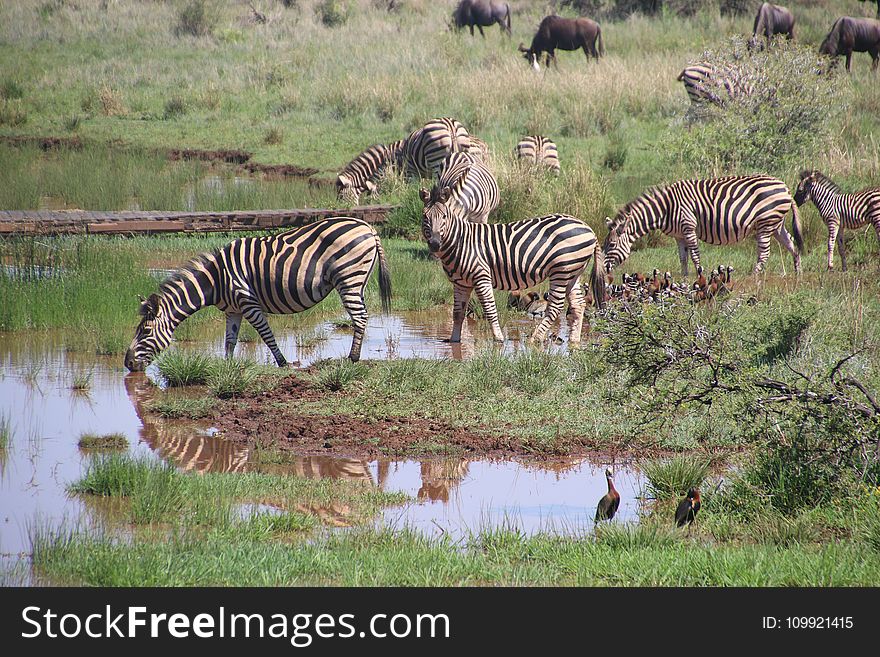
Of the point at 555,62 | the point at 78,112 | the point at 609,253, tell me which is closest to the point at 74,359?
the point at 609,253

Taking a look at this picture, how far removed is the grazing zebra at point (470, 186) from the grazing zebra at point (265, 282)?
3.26 m

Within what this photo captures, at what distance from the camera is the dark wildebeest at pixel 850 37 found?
1141 inches

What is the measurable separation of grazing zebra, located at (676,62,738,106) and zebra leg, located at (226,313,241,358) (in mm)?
11023

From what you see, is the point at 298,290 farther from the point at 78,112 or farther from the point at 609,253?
the point at 78,112

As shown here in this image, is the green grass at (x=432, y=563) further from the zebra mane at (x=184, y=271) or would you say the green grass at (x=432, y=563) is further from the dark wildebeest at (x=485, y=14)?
the dark wildebeest at (x=485, y=14)

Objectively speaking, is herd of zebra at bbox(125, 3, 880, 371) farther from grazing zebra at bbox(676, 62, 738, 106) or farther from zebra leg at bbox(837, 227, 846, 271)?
grazing zebra at bbox(676, 62, 738, 106)

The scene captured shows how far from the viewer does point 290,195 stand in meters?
18.9

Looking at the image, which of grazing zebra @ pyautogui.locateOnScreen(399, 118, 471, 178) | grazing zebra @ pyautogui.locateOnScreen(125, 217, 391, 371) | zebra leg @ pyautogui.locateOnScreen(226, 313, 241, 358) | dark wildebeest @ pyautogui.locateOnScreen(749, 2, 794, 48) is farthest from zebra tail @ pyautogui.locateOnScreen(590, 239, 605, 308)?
dark wildebeest @ pyautogui.locateOnScreen(749, 2, 794, 48)

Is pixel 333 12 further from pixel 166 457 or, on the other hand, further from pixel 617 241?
pixel 166 457

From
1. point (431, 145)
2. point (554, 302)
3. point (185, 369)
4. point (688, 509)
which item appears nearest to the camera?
point (688, 509)

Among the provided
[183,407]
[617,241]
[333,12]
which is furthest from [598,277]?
[333,12]

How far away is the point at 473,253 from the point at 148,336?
3296 millimetres

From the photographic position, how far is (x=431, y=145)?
19250mm

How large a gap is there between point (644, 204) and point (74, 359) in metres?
7.14
